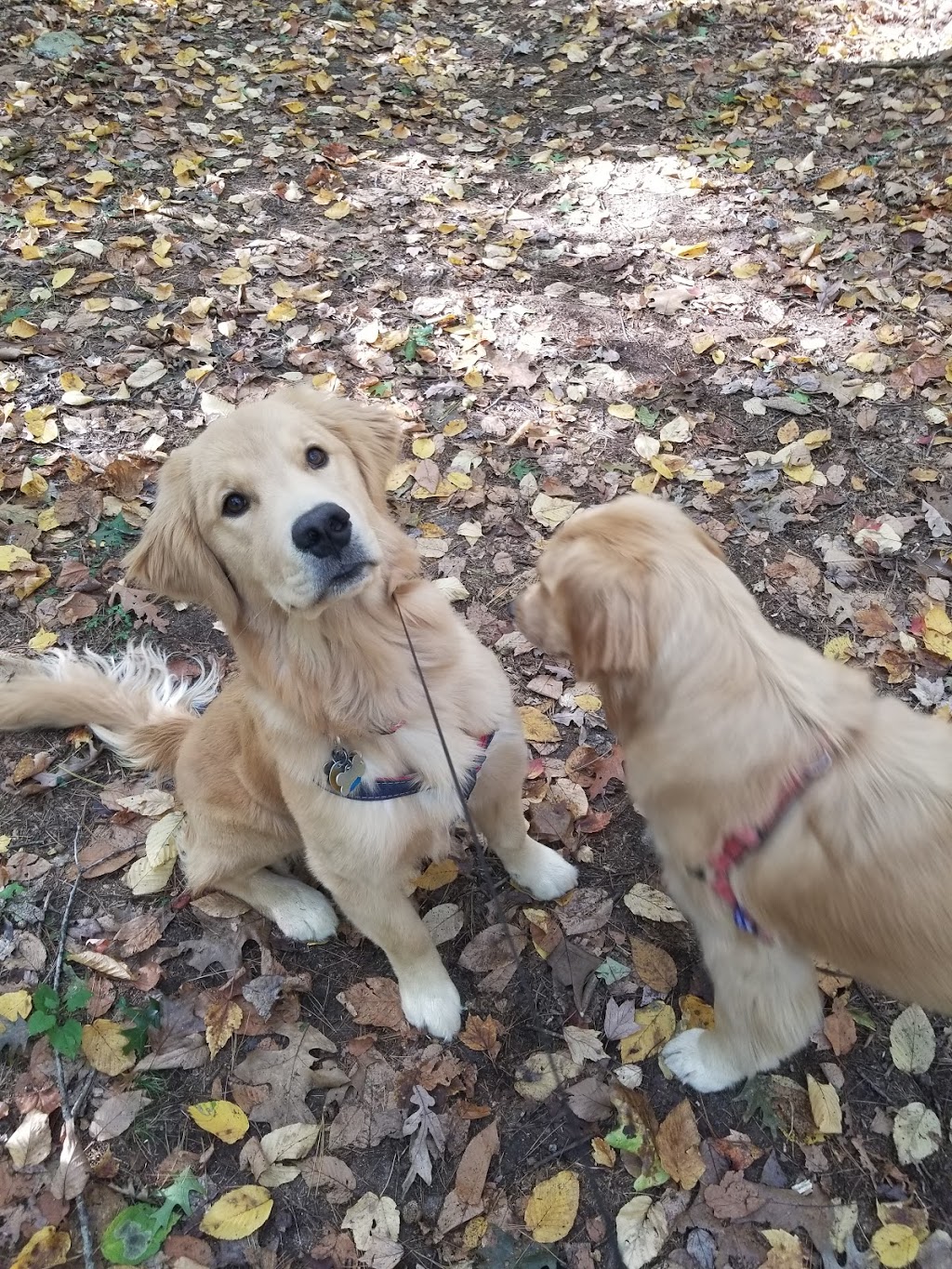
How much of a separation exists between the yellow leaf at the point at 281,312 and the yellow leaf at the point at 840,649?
4207 mm

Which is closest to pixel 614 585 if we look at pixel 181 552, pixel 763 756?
pixel 763 756

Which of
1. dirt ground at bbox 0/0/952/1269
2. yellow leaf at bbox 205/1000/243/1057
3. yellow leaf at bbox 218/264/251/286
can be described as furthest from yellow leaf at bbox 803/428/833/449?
yellow leaf at bbox 218/264/251/286

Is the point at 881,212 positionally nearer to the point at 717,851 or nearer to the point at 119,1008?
the point at 717,851

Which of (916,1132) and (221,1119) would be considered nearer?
(916,1132)

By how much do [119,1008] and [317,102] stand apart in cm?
807

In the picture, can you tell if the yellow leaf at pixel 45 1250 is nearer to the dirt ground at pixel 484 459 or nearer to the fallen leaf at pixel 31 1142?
the dirt ground at pixel 484 459

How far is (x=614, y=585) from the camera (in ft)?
6.57

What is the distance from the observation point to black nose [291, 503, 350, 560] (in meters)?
2.17

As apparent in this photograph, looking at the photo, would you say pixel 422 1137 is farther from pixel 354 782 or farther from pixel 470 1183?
pixel 354 782

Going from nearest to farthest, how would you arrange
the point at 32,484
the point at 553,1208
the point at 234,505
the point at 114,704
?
the point at 234,505
the point at 553,1208
the point at 114,704
the point at 32,484

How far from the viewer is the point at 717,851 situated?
6.79ft

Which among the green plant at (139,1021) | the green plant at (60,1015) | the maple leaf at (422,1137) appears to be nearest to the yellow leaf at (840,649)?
the maple leaf at (422,1137)

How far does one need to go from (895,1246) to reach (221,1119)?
2.15 metres

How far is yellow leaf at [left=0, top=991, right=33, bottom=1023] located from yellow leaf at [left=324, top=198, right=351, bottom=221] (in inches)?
231
